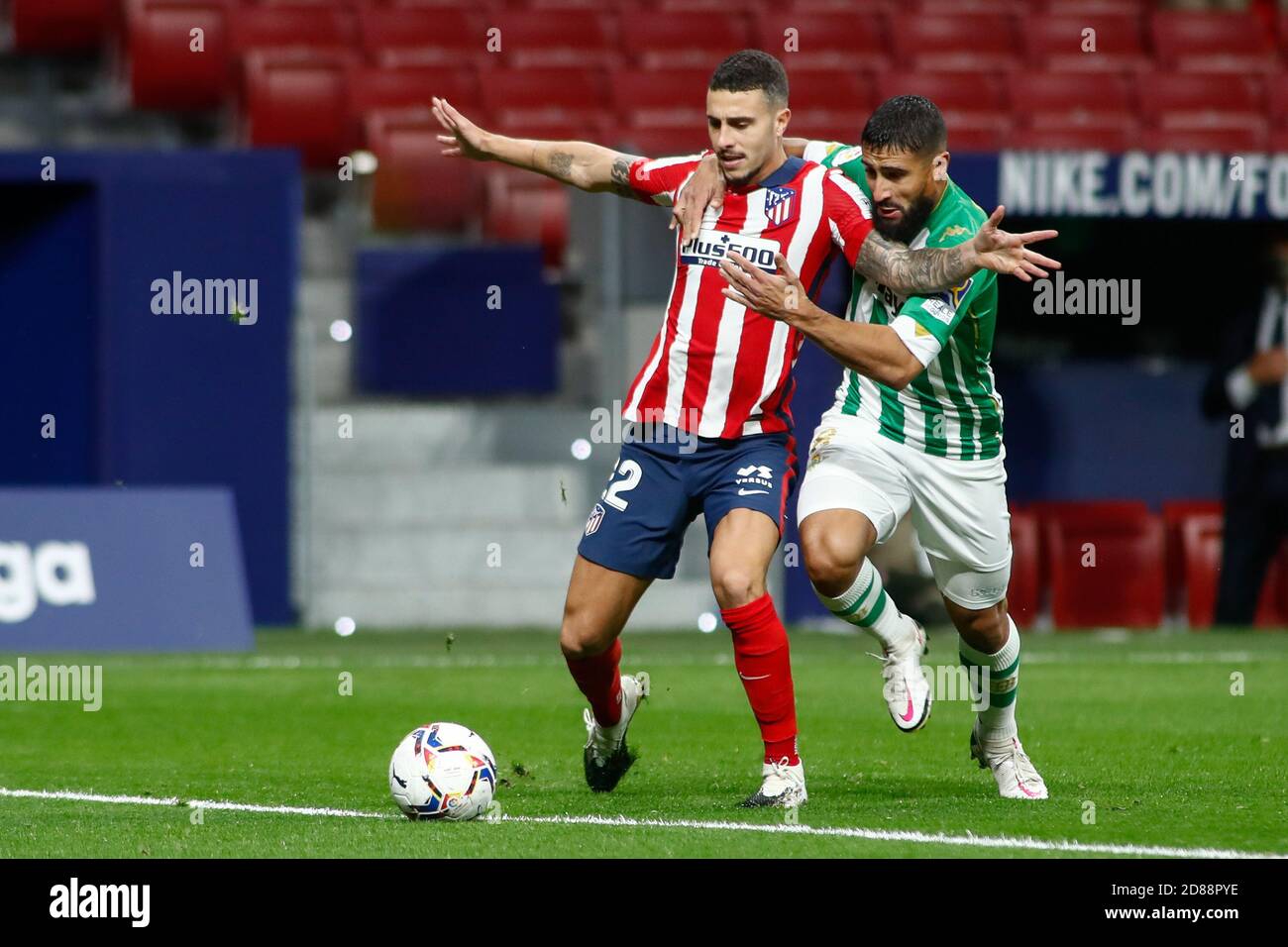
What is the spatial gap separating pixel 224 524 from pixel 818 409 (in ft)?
12.8

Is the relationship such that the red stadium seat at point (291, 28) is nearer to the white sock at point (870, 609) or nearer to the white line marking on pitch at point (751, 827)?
the white line marking on pitch at point (751, 827)

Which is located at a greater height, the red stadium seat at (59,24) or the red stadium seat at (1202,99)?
the red stadium seat at (59,24)

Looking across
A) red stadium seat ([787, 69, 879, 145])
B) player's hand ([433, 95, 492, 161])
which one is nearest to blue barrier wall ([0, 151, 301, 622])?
red stadium seat ([787, 69, 879, 145])

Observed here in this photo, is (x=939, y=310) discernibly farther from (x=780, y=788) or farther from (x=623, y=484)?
(x=780, y=788)

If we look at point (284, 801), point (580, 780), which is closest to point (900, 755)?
point (580, 780)

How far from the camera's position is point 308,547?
13.9 m

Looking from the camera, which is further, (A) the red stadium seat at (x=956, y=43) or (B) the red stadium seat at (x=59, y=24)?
(A) the red stadium seat at (x=956, y=43)

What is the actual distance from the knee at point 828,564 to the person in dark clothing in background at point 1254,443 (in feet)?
26.7

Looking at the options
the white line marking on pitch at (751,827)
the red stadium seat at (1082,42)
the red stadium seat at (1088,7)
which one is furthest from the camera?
the red stadium seat at (1088,7)

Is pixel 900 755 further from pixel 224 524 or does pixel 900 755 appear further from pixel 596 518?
pixel 224 524

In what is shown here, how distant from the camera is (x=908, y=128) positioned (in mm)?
6551

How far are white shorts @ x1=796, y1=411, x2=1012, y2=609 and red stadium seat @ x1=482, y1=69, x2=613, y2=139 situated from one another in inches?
351

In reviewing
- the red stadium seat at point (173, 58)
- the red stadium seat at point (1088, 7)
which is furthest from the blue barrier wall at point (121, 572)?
the red stadium seat at point (1088, 7)

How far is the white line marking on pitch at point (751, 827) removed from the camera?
5548 millimetres
